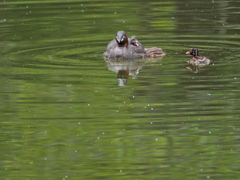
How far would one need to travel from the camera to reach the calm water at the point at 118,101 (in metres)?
8.63

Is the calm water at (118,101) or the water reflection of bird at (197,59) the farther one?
the water reflection of bird at (197,59)

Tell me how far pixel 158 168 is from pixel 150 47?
6.59 m

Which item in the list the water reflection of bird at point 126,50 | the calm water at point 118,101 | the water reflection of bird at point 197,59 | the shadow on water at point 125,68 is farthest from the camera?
the water reflection of bird at point 126,50

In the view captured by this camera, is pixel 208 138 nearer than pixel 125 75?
Yes

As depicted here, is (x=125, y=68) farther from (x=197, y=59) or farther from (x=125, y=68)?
(x=197, y=59)

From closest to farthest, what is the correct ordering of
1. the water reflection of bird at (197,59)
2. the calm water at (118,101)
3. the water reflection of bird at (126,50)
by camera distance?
the calm water at (118,101) → the water reflection of bird at (197,59) → the water reflection of bird at (126,50)

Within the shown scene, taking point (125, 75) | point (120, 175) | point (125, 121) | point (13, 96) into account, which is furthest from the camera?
point (125, 75)

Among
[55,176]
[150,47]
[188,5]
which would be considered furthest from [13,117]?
[188,5]

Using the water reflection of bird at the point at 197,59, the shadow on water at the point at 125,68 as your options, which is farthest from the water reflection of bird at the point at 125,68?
the water reflection of bird at the point at 197,59

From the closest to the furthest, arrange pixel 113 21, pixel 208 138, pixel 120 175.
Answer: pixel 120 175 < pixel 208 138 < pixel 113 21

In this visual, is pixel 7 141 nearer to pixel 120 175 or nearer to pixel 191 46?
pixel 120 175

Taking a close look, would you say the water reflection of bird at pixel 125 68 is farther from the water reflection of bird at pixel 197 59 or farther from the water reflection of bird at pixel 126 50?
the water reflection of bird at pixel 197 59

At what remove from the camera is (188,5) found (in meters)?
18.8

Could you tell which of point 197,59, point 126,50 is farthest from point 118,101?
point 126,50
